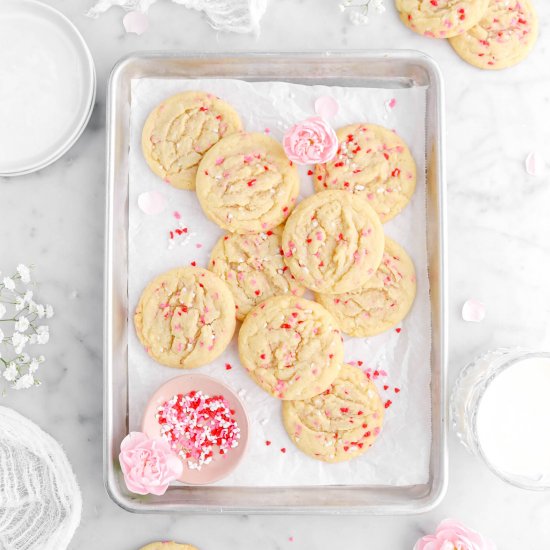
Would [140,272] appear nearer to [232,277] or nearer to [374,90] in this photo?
[232,277]

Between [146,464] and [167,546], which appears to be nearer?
[146,464]

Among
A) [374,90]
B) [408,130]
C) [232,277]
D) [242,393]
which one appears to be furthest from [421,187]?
[242,393]

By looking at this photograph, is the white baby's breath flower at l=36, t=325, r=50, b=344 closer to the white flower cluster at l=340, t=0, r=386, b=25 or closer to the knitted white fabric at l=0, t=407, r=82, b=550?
the knitted white fabric at l=0, t=407, r=82, b=550

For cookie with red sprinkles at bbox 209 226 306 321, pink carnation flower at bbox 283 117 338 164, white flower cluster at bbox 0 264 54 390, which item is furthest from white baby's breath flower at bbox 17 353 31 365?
pink carnation flower at bbox 283 117 338 164

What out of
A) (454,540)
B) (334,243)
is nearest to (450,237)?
(334,243)

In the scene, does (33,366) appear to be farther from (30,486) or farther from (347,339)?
(347,339)

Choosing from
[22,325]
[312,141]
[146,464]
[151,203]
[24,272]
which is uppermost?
[312,141]
